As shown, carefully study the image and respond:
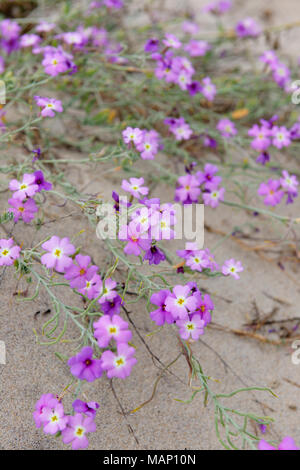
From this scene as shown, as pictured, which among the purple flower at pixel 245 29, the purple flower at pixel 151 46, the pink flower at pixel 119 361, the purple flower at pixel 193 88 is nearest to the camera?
A: the pink flower at pixel 119 361

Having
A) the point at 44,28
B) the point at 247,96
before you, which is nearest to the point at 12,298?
the point at 44,28

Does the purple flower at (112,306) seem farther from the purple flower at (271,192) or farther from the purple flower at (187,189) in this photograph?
the purple flower at (271,192)

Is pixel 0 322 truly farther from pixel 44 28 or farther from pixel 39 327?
pixel 44 28

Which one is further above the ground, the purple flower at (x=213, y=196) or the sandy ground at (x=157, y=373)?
the purple flower at (x=213, y=196)

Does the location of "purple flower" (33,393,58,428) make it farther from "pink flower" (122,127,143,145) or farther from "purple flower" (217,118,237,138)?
"purple flower" (217,118,237,138)

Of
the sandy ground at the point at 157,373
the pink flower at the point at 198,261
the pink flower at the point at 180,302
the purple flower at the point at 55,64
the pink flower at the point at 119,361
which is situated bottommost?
the sandy ground at the point at 157,373

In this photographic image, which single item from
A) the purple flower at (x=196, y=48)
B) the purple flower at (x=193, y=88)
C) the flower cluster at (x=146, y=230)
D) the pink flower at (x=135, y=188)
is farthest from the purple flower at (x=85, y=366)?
the purple flower at (x=196, y=48)

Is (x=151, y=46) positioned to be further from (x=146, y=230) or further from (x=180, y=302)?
(x=180, y=302)
